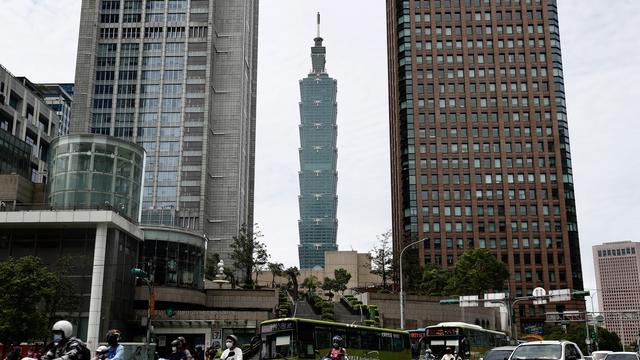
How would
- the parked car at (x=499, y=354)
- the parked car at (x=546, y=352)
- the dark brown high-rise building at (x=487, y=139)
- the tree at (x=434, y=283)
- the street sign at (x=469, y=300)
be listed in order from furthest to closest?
the dark brown high-rise building at (x=487, y=139)
the tree at (x=434, y=283)
the street sign at (x=469, y=300)
the parked car at (x=499, y=354)
the parked car at (x=546, y=352)

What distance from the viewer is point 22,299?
117 feet

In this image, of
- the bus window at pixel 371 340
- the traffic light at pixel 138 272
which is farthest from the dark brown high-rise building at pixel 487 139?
the traffic light at pixel 138 272

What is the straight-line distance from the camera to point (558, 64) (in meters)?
118

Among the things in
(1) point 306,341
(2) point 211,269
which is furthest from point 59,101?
(1) point 306,341

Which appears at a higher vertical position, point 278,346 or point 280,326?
point 280,326

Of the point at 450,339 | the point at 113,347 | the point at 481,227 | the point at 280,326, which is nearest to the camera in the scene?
the point at 113,347

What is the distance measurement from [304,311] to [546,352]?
5021 cm

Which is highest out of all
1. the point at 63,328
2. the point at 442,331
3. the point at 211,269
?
the point at 211,269

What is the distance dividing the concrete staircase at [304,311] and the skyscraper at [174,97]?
141 ft

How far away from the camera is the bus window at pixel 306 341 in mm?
27562

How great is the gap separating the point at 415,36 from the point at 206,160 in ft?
151

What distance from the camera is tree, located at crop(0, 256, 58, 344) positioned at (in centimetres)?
3472

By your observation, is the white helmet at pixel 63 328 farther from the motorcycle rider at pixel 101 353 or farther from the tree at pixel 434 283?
the tree at pixel 434 283

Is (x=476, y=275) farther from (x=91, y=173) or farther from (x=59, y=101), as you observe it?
(x=59, y=101)
